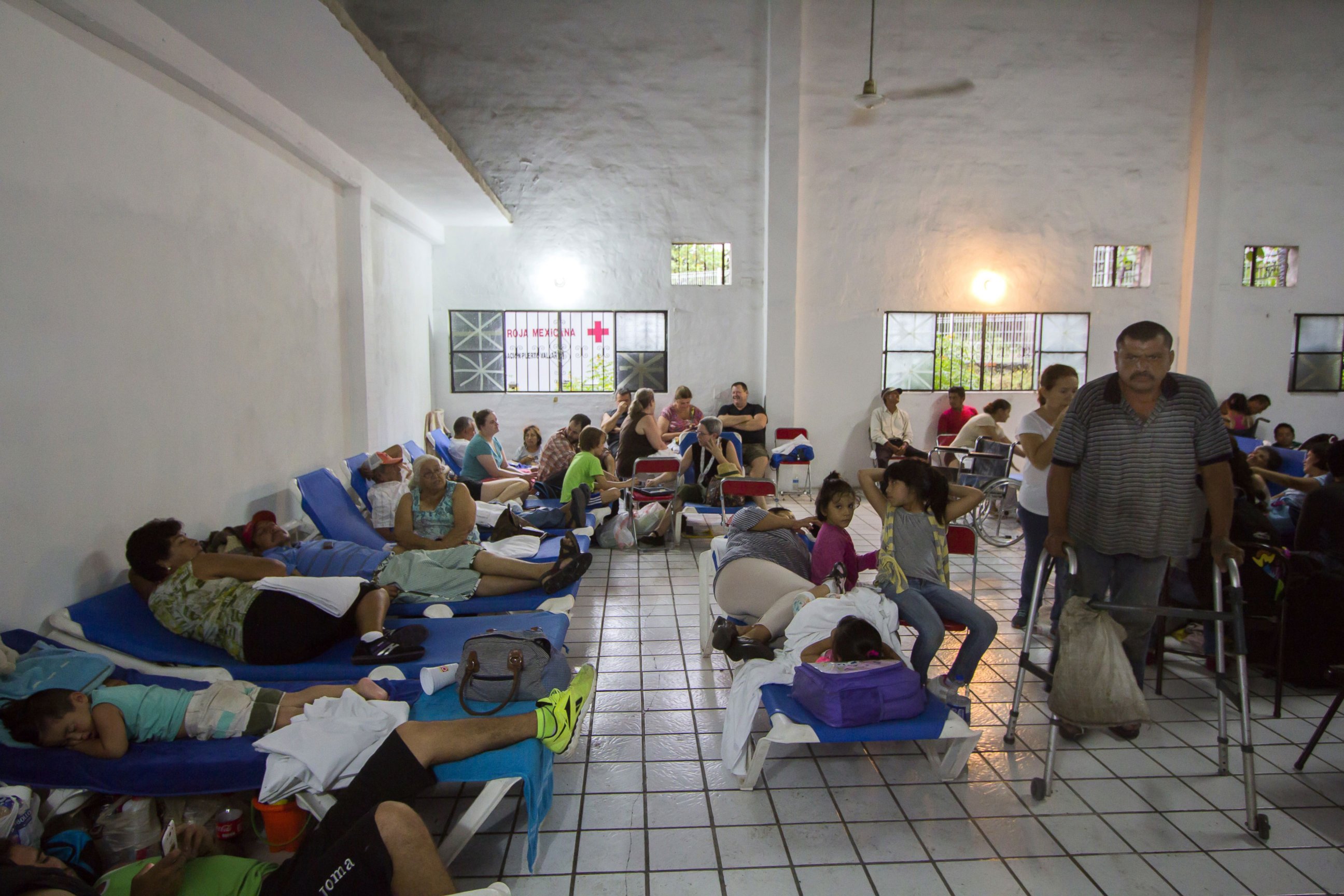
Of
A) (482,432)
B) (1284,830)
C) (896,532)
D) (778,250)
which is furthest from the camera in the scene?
(778,250)

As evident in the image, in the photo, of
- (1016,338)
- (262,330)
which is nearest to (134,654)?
(262,330)

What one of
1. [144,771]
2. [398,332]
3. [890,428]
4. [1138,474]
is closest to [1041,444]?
[1138,474]

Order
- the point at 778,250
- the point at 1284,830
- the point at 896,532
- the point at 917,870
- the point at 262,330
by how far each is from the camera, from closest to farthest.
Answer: the point at 917,870 < the point at 1284,830 < the point at 896,532 < the point at 262,330 < the point at 778,250

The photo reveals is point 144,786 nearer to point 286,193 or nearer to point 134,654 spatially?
point 134,654

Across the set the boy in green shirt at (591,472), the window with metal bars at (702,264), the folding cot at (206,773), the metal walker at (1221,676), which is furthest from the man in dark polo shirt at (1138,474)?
the window with metal bars at (702,264)

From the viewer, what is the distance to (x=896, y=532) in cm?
359

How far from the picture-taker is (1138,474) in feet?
9.96

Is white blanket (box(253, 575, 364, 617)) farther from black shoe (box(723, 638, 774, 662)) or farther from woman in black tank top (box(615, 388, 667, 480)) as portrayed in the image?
woman in black tank top (box(615, 388, 667, 480))

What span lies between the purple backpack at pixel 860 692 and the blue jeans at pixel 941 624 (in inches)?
17.8

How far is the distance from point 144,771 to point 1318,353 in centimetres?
1222

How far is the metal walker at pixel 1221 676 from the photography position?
8.77 ft

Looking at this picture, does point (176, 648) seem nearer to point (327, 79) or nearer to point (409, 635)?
point (409, 635)

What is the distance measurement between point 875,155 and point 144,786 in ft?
30.1

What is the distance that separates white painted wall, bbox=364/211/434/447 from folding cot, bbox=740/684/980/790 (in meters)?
5.11
